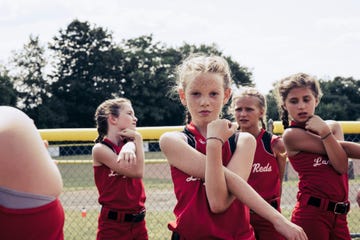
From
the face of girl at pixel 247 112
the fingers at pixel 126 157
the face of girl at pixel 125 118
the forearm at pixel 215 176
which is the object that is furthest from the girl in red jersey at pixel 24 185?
the face of girl at pixel 125 118

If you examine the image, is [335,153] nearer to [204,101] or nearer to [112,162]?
[204,101]

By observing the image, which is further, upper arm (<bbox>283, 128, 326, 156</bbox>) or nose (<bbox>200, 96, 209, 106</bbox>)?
upper arm (<bbox>283, 128, 326, 156</bbox>)

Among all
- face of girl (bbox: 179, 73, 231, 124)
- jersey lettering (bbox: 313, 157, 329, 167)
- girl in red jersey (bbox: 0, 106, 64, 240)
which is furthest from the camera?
jersey lettering (bbox: 313, 157, 329, 167)

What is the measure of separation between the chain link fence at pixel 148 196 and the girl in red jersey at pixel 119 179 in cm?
107

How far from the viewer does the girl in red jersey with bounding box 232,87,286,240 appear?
14.4 ft

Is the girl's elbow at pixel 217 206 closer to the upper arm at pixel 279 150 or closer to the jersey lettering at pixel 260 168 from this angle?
the jersey lettering at pixel 260 168

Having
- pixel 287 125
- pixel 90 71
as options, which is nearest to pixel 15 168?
pixel 287 125

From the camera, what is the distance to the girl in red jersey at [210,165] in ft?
8.44

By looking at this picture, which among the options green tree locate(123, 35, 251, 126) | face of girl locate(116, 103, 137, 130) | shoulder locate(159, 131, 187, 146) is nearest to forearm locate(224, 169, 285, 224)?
shoulder locate(159, 131, 187, 146)

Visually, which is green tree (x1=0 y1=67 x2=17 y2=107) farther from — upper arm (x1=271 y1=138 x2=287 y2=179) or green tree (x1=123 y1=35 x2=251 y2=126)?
upper arm (x1=271 y1=138 x2=287 y2=179)

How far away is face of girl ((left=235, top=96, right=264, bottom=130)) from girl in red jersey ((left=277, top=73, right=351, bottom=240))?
1.43ft

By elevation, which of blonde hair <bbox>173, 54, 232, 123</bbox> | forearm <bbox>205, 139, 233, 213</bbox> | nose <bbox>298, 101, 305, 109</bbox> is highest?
blonde hair <bbox>173, 54, 232, 123</bbox>

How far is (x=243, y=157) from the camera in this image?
2.84m

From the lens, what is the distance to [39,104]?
5834cm
